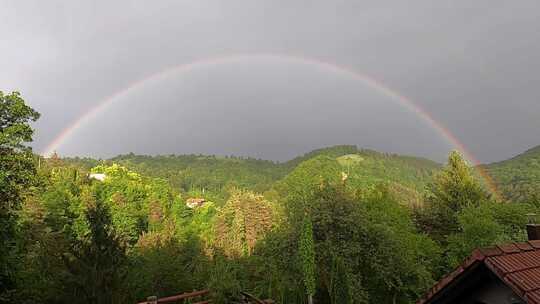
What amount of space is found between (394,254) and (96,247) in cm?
1582

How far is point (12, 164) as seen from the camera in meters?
19.5

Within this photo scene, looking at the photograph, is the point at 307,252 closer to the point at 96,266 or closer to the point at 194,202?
the point at 96,266

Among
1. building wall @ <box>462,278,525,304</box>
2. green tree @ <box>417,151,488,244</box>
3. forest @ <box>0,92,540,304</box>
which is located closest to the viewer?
building wall @ <box>462,278,525,304</box>

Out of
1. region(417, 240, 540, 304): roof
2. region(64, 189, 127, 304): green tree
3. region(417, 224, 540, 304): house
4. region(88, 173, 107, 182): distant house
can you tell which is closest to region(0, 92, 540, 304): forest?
region(64, 189, 127, 304): green tree

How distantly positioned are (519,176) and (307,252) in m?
92.5

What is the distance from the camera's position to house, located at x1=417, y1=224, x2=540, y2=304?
416cm

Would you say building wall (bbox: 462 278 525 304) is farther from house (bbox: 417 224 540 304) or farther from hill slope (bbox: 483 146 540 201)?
hill slope (bbox: 483 146 540 201)

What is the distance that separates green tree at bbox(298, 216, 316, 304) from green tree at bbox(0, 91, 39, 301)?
47.9 feet

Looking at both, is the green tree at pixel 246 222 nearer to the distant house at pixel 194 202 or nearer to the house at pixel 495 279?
the distant house at pixel 194 202

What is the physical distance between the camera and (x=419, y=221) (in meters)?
41.3

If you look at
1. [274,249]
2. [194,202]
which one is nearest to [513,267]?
[274,249]

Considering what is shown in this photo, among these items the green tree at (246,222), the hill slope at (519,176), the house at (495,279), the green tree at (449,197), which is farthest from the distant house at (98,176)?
the hill slope at (519,176)

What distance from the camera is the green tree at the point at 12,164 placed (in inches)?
714

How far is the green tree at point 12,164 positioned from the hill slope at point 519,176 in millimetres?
79237
